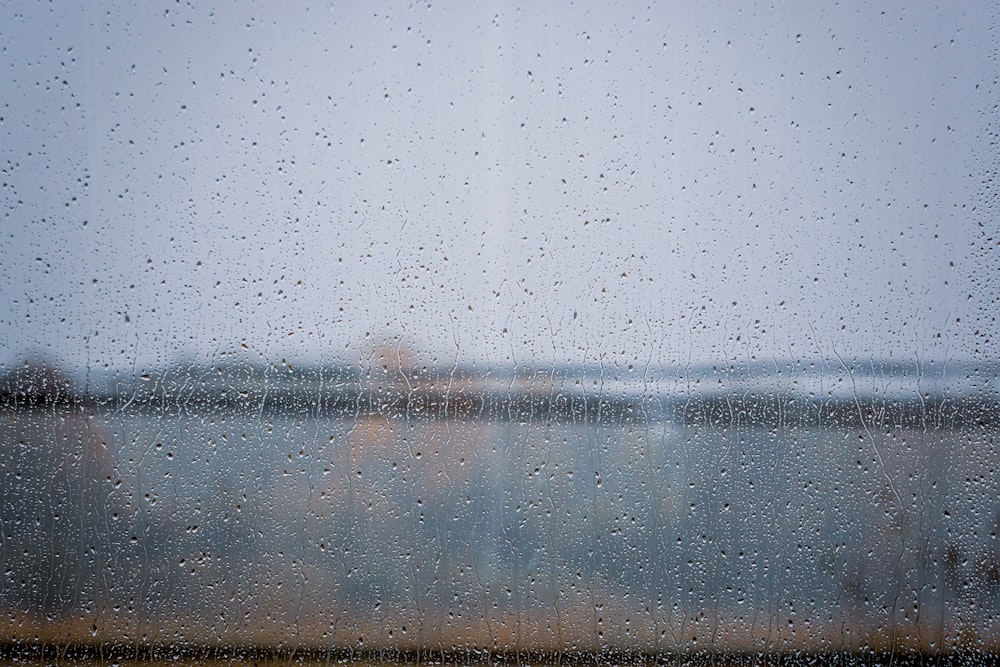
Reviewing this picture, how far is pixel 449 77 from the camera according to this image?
1155 mm

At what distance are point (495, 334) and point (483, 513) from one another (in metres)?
0.27

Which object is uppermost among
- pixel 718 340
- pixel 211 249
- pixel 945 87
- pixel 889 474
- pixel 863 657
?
pixel 945 87

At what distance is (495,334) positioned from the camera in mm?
1135

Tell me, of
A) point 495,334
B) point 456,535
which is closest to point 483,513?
point 456,535

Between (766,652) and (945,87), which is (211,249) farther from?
(945,87)

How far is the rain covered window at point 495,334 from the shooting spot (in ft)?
3.65

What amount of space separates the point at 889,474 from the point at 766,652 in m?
0.33

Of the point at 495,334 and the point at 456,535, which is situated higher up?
the point at 495,334

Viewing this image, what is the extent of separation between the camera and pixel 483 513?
1.12 metres

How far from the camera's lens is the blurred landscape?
1.11 meters

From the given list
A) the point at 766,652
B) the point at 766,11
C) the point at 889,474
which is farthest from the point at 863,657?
the point at 766,11

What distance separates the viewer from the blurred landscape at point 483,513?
1108mm

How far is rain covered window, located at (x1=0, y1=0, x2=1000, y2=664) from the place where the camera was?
111 centimetres

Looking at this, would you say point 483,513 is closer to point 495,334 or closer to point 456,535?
point 456,535
